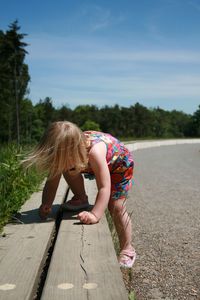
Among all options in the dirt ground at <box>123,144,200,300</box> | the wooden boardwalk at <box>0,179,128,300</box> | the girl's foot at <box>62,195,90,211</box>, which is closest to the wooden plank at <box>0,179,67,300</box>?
the wooden boardwalk at <box>0,179,128,300</box>

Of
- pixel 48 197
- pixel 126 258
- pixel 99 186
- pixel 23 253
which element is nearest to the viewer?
pixel 23 253

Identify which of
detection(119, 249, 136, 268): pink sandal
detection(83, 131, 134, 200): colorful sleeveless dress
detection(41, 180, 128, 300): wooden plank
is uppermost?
detection(83, 131, 134, 200): colorful sleeveless dress

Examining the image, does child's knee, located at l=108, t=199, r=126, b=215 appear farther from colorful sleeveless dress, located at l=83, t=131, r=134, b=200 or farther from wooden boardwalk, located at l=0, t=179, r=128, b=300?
wooden boardwalk, located at l=0, t=179, r=128, b=300

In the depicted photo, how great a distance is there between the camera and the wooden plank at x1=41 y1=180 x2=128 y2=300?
69.9 inches

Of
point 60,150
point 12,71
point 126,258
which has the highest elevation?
point 12,71

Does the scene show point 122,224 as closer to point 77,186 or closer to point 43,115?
point 77,186

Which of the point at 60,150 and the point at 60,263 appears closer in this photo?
the point at 60,263

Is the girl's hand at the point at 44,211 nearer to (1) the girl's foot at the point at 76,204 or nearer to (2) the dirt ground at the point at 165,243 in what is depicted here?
(1) the girl's foot at the point at 76,204

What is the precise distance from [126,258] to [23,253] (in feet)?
3.84

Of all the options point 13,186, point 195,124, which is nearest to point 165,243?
point 13,186

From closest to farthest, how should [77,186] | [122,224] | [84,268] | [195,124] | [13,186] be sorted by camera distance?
[84,268]
[122,224]
[77,186]
[13,186]
[195,124]

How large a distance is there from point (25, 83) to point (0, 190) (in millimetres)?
65044

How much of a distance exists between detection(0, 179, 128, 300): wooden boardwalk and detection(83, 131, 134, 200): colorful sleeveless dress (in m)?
0.43

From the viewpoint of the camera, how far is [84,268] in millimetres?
2084
